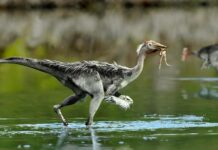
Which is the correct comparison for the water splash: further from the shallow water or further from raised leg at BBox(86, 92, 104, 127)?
raised leg at BBox(86, 92, 104, 127)

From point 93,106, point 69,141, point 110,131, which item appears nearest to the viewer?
point 69,141

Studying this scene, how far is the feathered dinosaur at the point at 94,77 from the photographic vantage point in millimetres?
16781

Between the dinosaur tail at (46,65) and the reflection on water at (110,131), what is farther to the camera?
the dinosaur tail at (46,65)

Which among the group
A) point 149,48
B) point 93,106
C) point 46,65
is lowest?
point 93,106

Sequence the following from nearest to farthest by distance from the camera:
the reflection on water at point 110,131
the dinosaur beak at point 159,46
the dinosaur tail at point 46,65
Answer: the reflection on water at point 110,131 < the dinosaur beak at point 159,46 < the dinosaur tail at point 46,65

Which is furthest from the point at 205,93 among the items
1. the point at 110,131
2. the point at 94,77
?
the point at 110,131

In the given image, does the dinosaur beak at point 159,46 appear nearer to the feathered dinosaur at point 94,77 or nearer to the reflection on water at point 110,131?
the feathered dinosaur at point 94,77

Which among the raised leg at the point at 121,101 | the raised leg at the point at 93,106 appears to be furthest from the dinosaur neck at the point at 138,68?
the raised leg at the point at 93,106

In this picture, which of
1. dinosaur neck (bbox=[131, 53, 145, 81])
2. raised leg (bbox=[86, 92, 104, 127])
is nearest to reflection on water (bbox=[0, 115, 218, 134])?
raised leg (bbox=[86, 92, 104, 127])

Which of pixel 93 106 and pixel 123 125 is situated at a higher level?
pixel 93 106

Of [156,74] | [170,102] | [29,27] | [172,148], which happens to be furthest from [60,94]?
[29,27]

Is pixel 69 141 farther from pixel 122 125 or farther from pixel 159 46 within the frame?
pixel 159 46

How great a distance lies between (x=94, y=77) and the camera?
16844mm

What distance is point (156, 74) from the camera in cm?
2839
